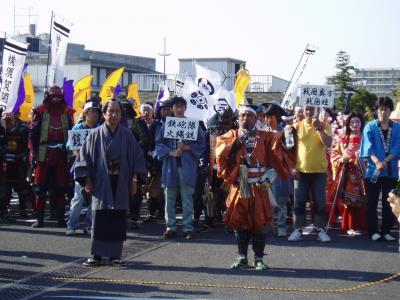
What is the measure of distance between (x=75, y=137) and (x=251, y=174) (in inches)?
126

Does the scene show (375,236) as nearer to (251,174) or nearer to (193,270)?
(251,174)

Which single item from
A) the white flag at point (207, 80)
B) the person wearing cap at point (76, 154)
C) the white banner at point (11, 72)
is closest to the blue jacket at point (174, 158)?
the person wearing cap at point (76, 154)

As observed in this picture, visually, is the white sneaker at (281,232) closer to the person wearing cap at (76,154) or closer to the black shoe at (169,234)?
the black shoe at (169,234)

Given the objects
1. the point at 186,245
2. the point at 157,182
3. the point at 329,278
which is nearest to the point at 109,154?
the point at 186,245

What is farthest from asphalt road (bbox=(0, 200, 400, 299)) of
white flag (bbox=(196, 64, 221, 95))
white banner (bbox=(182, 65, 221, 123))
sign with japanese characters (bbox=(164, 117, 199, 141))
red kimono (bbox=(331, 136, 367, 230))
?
white flag (bbox=(196, 64, 221, 95))

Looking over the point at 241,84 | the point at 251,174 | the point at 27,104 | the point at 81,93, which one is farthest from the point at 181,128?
the point at 81,93

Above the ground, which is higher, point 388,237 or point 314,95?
point 314,95

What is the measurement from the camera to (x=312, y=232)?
9859mm

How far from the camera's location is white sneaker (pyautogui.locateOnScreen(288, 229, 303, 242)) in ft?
30.2

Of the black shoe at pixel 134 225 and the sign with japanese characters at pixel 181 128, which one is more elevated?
the sign with japanese characters at pixel 181 128

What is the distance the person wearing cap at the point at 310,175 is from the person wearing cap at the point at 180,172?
1409mm

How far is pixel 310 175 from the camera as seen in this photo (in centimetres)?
934

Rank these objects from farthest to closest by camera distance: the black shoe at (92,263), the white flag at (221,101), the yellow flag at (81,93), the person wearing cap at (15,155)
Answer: the yellow flag at (81,93) → the white flag at (221,101) → the person wearing cap at (15,155) → the black shoe at (92,263)

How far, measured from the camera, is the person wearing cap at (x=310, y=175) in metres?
9.25
